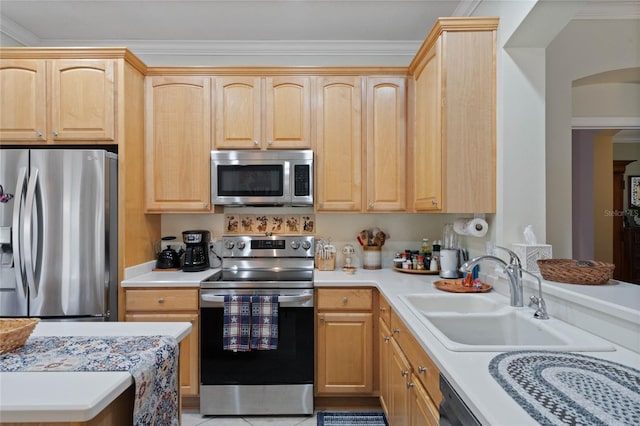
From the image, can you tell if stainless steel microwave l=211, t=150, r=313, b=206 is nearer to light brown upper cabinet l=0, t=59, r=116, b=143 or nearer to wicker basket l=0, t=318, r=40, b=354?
light brown upper cabinet l=0, t=59, r=116, b=143

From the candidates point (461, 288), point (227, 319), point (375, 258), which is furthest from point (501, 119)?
point (227, 319)

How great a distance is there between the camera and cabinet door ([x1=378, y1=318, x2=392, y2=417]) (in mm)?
1953

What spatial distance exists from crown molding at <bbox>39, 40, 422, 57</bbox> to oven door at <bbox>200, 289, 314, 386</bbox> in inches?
79.4

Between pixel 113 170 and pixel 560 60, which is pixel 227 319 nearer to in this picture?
pixel 113 170

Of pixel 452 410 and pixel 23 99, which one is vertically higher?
pixel 23 99

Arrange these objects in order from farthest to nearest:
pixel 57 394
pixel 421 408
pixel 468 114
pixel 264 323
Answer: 1. pixel 264 323
2. pixel 468 114
3. pixel 421 408
4. pixel 57 394

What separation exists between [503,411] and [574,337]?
67cm

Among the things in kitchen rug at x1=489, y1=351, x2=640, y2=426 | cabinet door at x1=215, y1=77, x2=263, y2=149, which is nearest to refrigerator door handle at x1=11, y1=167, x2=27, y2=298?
cabinet door at x1=215, y1=77, x2=263, y2=149

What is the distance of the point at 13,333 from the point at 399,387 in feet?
5.05

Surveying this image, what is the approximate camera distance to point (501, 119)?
191 centimetres

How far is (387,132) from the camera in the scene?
261cm

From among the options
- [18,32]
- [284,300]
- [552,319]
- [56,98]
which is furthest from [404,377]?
[18,32]

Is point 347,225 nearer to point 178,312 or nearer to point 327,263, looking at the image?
point 327,263

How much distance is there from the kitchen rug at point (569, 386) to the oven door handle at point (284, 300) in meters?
1.39
